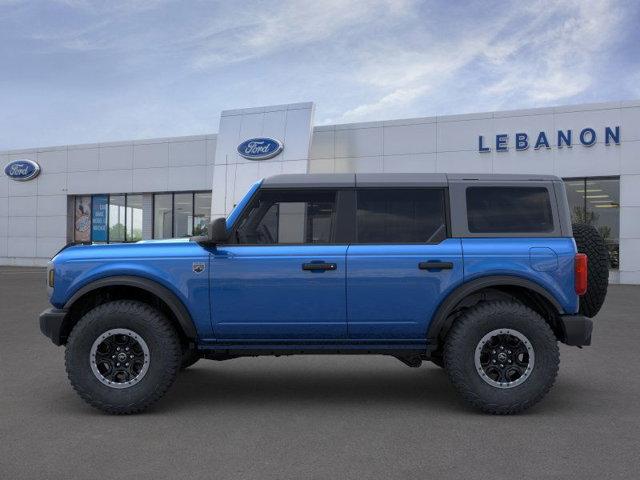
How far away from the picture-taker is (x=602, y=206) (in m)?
22.1

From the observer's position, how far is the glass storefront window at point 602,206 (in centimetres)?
2192

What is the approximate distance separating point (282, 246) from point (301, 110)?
20779 mm

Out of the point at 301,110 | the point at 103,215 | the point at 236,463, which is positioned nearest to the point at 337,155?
the point at 301,110

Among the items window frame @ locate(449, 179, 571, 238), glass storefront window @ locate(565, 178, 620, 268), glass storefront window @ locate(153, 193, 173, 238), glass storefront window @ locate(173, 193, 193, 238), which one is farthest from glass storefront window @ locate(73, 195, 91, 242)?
window frame @ locate(449, 179, 571, 238)

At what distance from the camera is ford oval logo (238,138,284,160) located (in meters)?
25.1

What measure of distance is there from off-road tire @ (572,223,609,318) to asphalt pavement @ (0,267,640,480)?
2.68 ft

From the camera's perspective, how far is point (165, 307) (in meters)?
5.32

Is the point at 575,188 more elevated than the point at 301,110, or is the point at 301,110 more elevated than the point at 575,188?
the point at 301,110

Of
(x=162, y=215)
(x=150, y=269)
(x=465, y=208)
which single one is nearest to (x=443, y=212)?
(x=465, y=208)

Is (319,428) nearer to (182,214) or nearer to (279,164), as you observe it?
(279,164)

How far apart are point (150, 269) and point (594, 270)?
3692 millimetres

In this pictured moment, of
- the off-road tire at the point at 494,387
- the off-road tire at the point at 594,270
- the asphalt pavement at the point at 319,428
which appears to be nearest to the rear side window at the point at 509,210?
the off-road tire at the point at 594,270

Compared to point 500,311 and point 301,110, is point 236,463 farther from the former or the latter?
point 301,110

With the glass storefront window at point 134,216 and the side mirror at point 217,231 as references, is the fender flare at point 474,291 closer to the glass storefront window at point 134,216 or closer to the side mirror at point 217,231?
the side mirror at point 217,231
